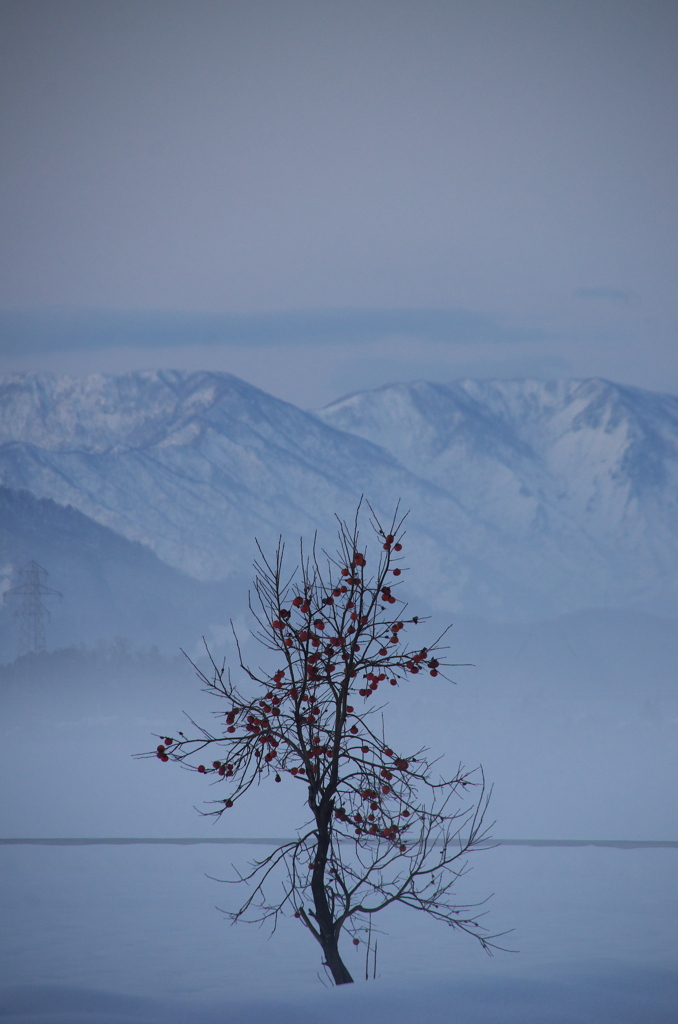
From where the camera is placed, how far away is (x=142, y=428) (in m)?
17.5

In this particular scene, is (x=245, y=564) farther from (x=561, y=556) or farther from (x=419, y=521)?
(x=561, y=556)

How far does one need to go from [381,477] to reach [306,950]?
40.3 feet

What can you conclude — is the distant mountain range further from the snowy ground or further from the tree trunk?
the tree trunk

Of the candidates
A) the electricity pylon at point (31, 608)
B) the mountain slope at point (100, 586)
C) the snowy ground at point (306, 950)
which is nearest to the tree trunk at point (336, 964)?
the snowy ground at point (306, 950)

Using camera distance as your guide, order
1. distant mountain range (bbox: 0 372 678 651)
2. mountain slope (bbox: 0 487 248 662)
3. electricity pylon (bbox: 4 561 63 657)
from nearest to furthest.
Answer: electricity pylon (bbox: 4 561 63 657) → mountain slope (bbox: 0 487 248 662) → distant mountain range (bbox: 0 372 678 651)

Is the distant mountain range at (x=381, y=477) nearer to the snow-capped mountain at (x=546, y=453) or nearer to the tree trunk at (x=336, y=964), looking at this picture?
the snow-capped mountain at (x=546, y=453)

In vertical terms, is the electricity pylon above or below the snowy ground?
above

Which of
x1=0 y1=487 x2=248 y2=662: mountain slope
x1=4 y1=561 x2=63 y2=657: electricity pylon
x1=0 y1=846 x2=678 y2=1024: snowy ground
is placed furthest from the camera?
x1=0 y1=487 x2=248 y2=662: mountain slope

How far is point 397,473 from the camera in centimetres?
1761

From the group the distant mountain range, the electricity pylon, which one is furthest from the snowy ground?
the distant mountain range

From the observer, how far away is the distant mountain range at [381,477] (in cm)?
1650

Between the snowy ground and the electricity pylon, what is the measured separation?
6.89 m

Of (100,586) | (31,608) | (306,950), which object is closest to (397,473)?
(100,586)

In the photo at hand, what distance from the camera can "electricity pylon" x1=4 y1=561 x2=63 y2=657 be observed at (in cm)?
1525
